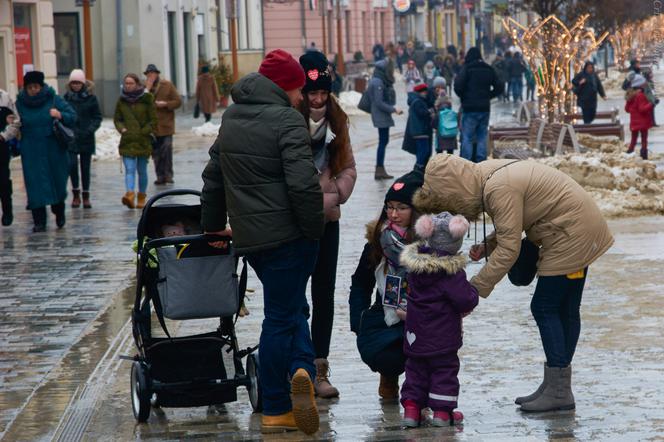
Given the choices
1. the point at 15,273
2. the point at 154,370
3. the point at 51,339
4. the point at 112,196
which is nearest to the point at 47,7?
the point at 112,196

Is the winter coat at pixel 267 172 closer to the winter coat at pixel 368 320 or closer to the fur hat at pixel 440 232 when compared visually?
the fur hat at pixel 440 232

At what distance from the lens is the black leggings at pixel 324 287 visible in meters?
6.94

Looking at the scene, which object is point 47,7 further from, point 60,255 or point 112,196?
point 60,255

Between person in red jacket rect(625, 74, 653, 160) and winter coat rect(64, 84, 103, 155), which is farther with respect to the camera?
person in red jacket rect(625, 74, 653, 160)

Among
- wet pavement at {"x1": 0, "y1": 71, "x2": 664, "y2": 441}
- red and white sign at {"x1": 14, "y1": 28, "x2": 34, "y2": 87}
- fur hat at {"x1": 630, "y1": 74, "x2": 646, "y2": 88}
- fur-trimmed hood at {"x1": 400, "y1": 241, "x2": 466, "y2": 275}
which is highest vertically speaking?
red and white sign at {"x1": 14, "y1": 28, "x2": 34, "y2": 87}

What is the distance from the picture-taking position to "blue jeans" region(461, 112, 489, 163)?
1888cm

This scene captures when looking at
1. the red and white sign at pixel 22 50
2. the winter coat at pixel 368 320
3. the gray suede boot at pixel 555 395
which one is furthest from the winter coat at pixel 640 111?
the gray suede boot at pixel 555 395

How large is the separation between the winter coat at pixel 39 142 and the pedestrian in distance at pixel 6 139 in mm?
102

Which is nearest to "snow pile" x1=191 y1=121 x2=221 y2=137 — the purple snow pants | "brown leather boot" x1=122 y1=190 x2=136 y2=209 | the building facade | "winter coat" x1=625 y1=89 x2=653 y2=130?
the building facade

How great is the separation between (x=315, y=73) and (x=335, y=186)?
553 millimetres

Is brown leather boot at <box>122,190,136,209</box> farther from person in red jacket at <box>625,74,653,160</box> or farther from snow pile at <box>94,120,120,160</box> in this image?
person in red jacket at <box>625,74,653,160</box>

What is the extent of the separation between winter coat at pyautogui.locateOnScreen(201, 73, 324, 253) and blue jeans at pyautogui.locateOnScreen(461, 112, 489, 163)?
42.1 ft

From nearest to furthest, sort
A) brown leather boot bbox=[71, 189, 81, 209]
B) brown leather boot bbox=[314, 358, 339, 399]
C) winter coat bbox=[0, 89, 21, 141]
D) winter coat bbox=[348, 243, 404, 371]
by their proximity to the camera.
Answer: winter coat bbox=[348, 243, 404, 371] → brown leather boot bbox=[314, 358, 339, 399] → winter coat bbox=[0, 89, 21, 141] → brown leather boot bbox=[71, 189, 81, 209]

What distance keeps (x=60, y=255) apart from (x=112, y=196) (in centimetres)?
533
